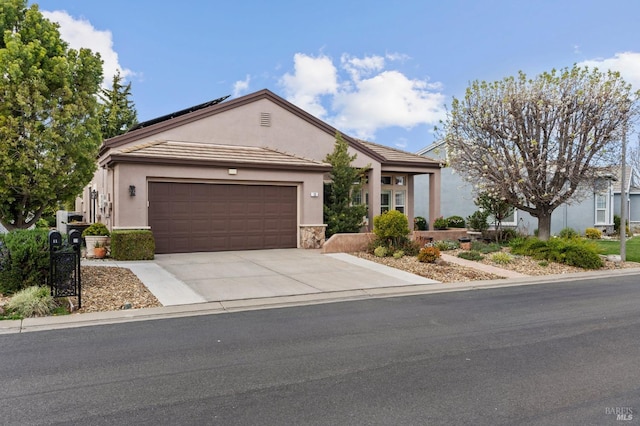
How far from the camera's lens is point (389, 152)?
2153cm

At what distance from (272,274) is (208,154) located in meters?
6.03

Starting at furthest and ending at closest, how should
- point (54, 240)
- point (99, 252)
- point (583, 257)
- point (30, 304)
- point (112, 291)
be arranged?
point (583, 257) → point (99, 252) → point (112, 291) → point (54, 240) → point (30, 304)

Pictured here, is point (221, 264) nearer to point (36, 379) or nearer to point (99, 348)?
point (99, 348)

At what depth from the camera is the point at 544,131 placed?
48.4 ft

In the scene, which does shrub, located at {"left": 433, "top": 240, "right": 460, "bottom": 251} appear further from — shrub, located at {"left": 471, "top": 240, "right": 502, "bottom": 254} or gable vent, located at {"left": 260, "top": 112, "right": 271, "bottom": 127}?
gable vent, located at {"left": 260, "top": 112, "right": 271, "bottom": 127}

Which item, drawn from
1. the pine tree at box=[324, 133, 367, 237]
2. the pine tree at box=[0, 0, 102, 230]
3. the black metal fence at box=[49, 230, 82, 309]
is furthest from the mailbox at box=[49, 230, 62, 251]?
the pine tree at box=[324, 133, 367, 237]

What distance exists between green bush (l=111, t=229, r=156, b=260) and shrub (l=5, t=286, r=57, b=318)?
5.40 m

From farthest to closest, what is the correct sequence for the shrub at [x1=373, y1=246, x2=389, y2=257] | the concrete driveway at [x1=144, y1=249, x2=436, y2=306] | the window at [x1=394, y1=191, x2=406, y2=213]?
the window at [x1=394, y1=191, x2=406, y2=213] → the shrub at [x1=373, y1=246, x2=389, y2=257] → the concrete driveway at [x1=144, y1=249, x2=436, y2=306]

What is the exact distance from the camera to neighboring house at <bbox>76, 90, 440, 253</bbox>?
14117 mm

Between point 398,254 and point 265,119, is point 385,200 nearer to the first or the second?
point 265,119

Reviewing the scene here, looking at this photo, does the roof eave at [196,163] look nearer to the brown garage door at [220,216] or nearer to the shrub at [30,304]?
the brown garage door at [220,216]

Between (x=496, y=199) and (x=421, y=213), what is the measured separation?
8.60 metres

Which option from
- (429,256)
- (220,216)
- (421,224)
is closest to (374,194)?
(421,224)

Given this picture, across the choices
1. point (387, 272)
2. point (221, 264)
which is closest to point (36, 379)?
point (221, 264)
